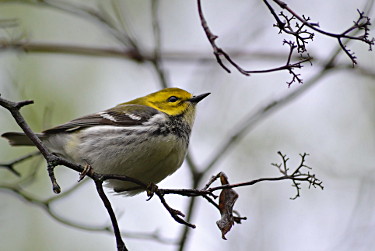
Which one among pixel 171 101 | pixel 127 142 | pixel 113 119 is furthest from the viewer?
pixel 171 101

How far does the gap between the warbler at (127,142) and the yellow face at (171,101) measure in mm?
112

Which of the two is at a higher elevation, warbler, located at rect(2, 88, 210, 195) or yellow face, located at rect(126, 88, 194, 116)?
yellow face, located at rect(126, 88, 194, 116)

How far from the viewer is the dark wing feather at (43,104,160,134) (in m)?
5.27

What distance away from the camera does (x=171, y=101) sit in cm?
600

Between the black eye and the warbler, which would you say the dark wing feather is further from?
the black eye

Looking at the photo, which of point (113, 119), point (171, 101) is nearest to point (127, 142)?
point (113, 119)

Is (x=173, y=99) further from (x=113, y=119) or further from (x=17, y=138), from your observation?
(x=17, y=138)

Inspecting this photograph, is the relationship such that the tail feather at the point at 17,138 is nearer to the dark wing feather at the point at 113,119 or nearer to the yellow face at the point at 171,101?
the dark wing feather at the point at 113,119

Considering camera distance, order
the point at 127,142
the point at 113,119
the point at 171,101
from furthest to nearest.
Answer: the point at 171,101
the point at 113,119
the point at 127,142

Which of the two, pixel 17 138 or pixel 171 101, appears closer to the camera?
pixel 17 138

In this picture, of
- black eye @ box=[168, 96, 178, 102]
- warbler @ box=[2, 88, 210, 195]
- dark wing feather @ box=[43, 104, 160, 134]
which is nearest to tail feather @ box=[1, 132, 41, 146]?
warbler @ box=[2, 88, 210, 195]

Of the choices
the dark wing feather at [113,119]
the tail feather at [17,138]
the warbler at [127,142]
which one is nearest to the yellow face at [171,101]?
the warbler at [127,142]

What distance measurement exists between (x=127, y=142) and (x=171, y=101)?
45.1 inches

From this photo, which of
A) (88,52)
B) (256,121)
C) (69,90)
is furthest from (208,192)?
(69,90)
